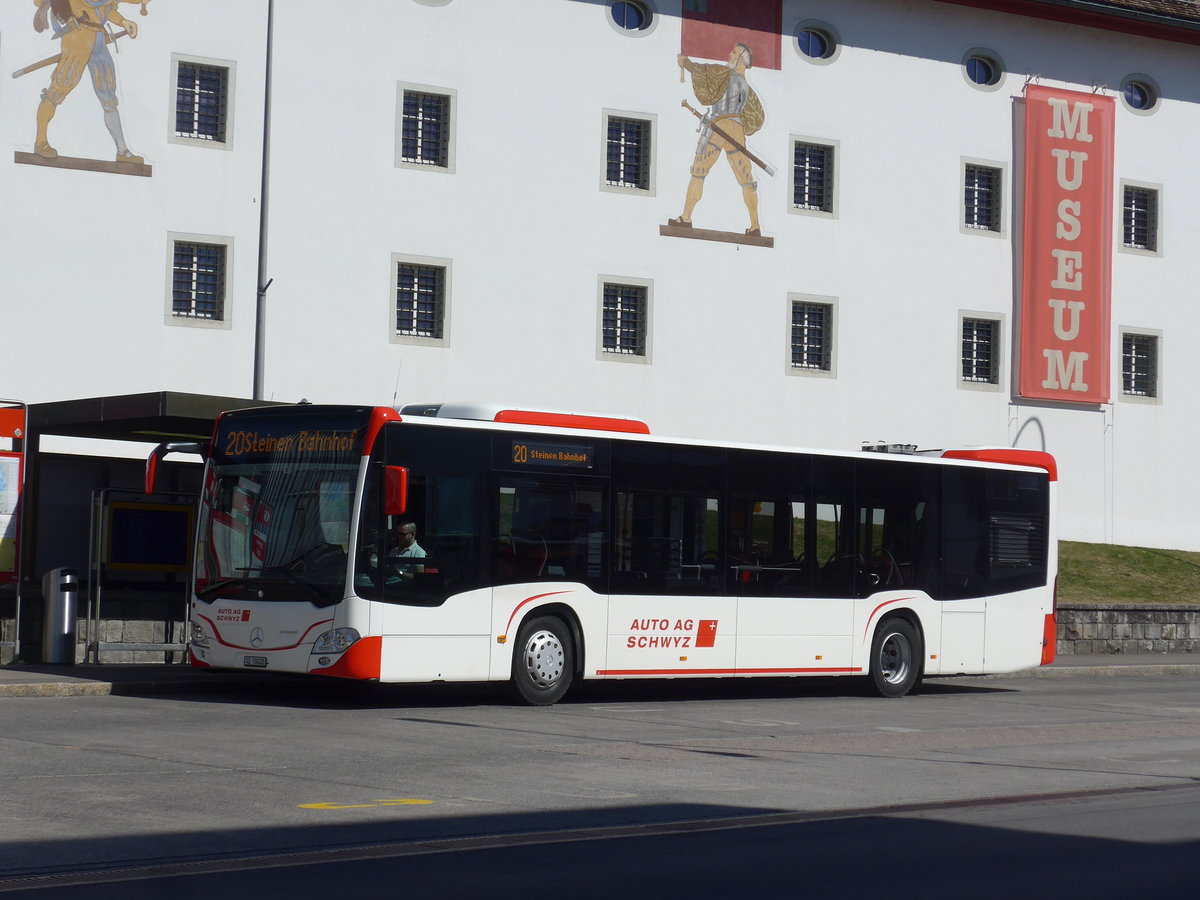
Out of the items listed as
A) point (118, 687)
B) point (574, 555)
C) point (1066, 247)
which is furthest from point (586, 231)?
point (118, 687)

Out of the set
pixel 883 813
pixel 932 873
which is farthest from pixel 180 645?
pixel 932 873

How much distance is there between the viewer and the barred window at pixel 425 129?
111ft

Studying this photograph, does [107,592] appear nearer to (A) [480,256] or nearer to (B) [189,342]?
(B) [189,342]

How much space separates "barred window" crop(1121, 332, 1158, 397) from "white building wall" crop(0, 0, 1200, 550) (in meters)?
0.43

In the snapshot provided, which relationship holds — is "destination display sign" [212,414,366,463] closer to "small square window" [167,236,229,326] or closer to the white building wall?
the white building wall

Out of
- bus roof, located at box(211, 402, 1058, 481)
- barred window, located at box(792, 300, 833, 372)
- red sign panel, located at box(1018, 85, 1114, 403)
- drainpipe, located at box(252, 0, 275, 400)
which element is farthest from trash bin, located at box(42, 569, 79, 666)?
red sign panel, located at box(1018, 85, 1114, 403)

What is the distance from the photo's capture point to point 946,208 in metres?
39.1

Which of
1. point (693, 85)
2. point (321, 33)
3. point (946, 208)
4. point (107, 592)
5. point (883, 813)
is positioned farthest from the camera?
point (946, 208)

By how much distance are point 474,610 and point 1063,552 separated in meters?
23.0

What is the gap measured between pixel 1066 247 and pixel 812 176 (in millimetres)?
6596

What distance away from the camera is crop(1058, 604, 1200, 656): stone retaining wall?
97.4 feet

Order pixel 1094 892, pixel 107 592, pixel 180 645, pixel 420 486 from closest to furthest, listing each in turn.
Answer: pixel 1094 892 < pixel 420 486 < pixel 180 645 < pixel 107 592

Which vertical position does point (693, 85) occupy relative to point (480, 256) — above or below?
above

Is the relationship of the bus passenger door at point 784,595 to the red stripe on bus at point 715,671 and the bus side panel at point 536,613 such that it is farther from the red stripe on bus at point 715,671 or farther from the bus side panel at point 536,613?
the bus side panel at point 536,613
